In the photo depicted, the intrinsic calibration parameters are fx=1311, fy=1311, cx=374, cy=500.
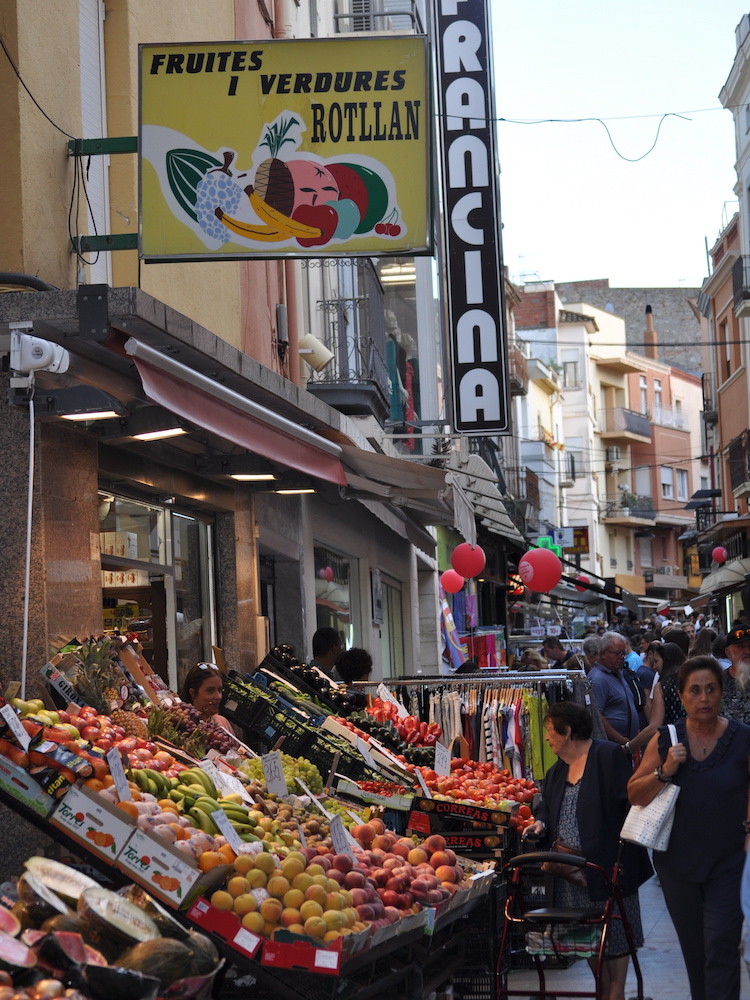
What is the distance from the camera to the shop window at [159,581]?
27.4 ft

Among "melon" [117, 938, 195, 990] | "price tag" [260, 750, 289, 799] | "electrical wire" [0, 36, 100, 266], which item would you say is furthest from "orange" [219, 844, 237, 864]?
"electrical wire" [0, 36, 100, 266]

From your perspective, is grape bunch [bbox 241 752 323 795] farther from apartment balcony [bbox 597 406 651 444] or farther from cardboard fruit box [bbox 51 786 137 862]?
apartment balcony [bbox 597 406 651 444]

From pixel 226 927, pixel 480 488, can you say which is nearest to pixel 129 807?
pixel 226 927

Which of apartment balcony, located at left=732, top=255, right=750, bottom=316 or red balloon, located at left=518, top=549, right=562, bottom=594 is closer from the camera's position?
red balloon, located at left=518, top=549, right=562, bottom=594

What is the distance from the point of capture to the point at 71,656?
6.47 m

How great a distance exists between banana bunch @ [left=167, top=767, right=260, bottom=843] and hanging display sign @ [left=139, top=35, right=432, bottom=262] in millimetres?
2682

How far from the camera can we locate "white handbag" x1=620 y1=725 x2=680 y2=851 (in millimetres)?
5621

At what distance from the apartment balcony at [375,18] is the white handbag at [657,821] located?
47.9 feet

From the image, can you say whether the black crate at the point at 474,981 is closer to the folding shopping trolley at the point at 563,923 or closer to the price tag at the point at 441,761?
the folding shopping trolley at the point at 563,923

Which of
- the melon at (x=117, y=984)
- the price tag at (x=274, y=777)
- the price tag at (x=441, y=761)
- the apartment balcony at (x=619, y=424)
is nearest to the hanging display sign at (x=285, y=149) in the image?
the price tag at (x=274, y=777)

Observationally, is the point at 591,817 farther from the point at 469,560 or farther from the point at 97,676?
the point at 469,560

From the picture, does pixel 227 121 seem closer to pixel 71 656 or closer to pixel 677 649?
pixel 71 656

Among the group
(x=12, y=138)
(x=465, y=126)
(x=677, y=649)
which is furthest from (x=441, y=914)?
(x=465, y=126)

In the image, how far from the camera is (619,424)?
66.7 meters
